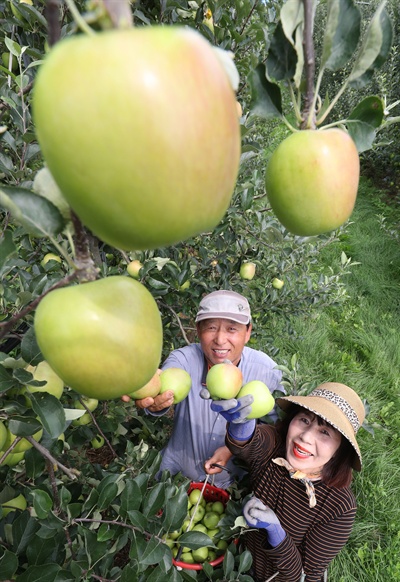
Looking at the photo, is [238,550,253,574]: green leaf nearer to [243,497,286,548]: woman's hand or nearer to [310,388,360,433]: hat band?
[243,497,286,548]: woman's hand

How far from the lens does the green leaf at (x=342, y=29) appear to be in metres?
0.50

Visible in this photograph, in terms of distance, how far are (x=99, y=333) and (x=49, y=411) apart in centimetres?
27

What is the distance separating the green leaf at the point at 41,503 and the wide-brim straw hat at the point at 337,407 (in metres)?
0.86

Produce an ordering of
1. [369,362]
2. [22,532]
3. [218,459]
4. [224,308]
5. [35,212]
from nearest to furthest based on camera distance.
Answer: [35,212] < [22,532] < [224,308] < [218,459] < [369,362]

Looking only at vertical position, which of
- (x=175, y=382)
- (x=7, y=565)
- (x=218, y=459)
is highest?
(x=7, y=565)

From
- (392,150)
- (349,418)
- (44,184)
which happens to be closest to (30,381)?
(44,184)

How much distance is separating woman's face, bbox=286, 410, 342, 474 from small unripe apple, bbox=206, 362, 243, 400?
0.37 metres

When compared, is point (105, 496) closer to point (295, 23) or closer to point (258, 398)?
point (258, 398)

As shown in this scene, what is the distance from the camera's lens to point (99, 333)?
18.2 inches

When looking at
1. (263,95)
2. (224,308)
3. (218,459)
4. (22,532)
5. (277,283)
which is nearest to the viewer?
(263,95)

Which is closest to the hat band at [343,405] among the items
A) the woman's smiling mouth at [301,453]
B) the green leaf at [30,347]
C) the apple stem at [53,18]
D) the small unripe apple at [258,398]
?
the woman's smiling mouth at [301,453]

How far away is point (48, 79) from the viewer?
30 centimetres

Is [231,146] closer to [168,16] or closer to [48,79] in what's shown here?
[48,79]

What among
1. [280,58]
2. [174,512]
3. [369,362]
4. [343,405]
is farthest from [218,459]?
[369,362]
